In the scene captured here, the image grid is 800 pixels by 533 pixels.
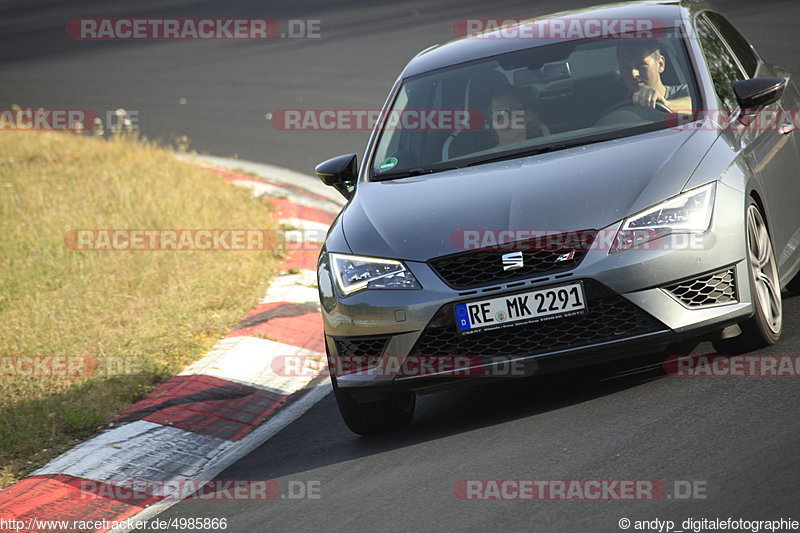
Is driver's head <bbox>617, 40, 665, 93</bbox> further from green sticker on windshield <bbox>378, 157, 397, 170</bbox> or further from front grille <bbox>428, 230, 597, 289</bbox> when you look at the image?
front grille <bbox>428, 230, 597, 289</bbox>

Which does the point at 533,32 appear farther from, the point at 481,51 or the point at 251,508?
the point at 251,508

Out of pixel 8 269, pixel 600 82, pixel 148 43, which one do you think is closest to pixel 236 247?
pixel 8 269

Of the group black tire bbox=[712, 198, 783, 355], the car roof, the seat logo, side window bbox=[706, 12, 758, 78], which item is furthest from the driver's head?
the seat logo

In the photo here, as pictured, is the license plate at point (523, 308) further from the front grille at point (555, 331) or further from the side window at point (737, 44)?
the side window at point (737, 44)

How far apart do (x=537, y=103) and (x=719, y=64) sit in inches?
41.7

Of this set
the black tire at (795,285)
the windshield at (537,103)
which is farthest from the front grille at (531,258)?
the black tire at (795,285)

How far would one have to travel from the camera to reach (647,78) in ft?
20.1

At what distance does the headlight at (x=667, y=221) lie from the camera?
16.4 ft

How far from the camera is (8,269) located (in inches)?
404

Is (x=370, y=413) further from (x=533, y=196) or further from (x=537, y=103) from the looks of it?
(x=537, y=103)

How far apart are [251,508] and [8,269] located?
607 cm

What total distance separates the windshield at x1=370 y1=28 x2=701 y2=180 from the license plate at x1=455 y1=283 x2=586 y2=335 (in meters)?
1.12

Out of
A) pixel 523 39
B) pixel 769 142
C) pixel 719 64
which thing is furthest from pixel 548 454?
pixel 523 39

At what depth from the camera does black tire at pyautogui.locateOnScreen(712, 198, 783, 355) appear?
527 centimetres
